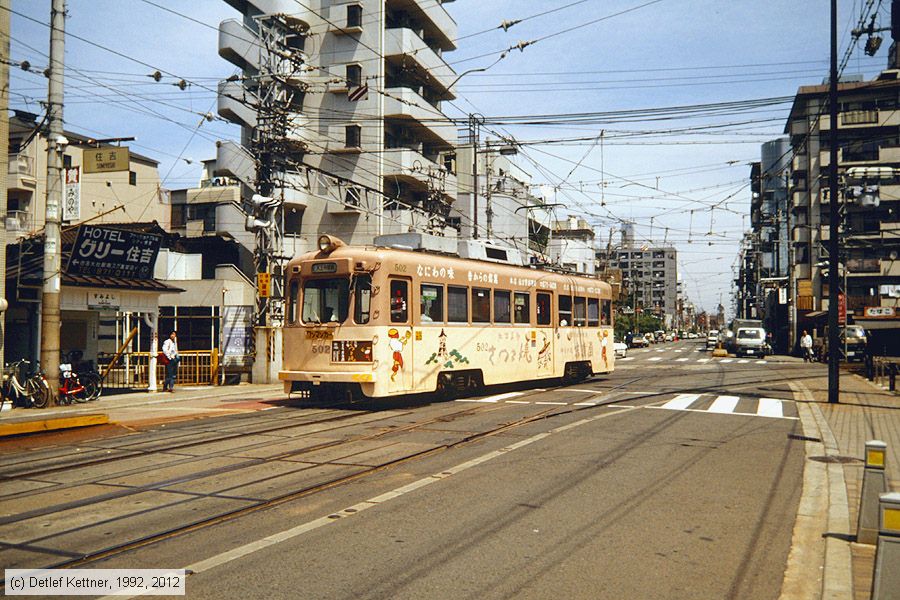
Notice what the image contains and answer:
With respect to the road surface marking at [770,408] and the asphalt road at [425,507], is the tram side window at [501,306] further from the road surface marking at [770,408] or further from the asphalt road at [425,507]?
the road surface marking at [770,408]

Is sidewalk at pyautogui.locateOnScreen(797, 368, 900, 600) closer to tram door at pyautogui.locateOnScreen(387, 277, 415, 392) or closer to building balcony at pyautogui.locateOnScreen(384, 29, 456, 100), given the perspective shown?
tram door at pyautogui.locateOnScreen(387, 277, 415, 392)

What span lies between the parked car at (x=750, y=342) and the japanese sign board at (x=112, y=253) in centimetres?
4053

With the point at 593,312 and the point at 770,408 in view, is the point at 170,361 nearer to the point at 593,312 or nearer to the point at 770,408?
the point at 593,312

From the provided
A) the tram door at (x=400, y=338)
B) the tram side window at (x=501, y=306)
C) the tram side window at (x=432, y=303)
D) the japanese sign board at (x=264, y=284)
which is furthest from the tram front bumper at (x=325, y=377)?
the japanese sign board at (x=264, y=284)

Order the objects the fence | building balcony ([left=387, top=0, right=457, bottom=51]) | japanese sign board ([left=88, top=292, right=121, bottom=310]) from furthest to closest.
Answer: building balcony ([left=387, top=0, right=457, bottom=51])
the fence
japanese sign board ([left=88, top=292, right=121, bottom=310])

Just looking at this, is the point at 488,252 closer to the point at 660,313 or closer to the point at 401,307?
the point at 401,307

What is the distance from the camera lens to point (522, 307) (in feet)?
65.9

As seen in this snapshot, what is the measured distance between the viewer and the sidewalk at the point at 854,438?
606 centimetres

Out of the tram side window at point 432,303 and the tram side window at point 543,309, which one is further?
the tram side window at point 543,309

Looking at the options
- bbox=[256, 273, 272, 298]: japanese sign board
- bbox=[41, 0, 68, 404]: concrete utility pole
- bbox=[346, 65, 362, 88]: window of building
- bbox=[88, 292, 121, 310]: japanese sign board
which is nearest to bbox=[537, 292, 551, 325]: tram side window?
bbox=[256, 273, 272, 298]: japanese sign board

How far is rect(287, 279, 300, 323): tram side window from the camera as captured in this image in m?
16.5

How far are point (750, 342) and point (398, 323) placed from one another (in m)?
40.3

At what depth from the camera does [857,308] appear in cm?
5372

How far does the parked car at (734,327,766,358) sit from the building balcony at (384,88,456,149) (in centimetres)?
2351
